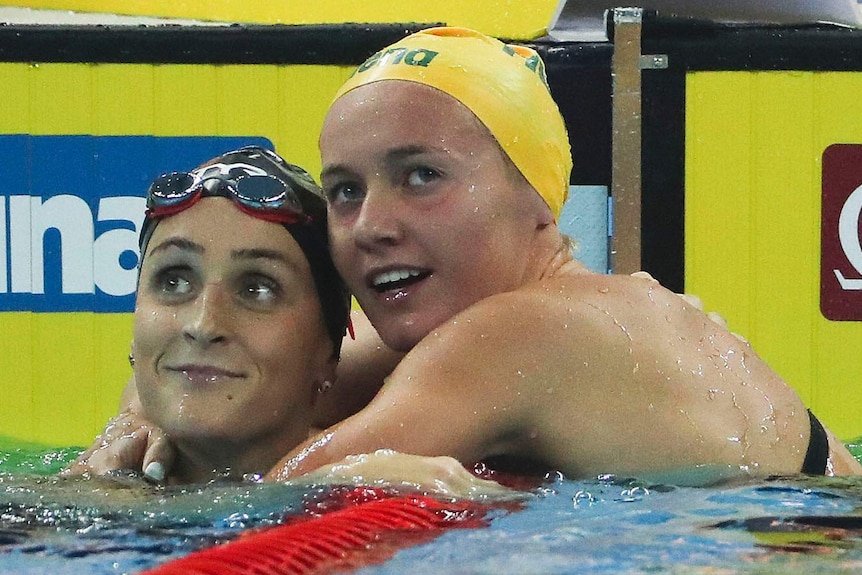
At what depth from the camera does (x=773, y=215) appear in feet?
13.1

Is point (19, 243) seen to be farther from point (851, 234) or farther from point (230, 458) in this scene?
point (851, 234)

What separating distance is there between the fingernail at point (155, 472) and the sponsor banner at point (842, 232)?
96.8 inches

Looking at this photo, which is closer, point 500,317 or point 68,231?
point 500,317

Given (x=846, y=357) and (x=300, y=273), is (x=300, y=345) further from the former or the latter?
(x=846, y=357)

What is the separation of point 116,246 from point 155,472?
185 centimetres

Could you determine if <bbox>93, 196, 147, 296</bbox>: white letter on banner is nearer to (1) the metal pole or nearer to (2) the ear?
(1) the metal pole

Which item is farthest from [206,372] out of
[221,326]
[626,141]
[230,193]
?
[626,141]

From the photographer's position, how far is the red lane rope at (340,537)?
56.4 inches

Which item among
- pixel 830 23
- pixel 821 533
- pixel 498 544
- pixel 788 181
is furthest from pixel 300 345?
pixel 830 23

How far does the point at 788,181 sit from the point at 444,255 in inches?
83.0

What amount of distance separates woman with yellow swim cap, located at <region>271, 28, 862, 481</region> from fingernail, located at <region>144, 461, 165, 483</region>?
0.29m

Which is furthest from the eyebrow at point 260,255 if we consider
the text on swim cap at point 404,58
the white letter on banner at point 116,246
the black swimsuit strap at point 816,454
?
the white letter on banner at point 116,246

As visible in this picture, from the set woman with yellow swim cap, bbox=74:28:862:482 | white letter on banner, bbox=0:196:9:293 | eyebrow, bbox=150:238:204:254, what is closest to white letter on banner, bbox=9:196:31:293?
white letter on banner, bbox=0:196:9:293

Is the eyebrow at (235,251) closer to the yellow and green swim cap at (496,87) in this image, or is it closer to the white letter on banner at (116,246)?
the yellow and green swim cap at (496,87)
